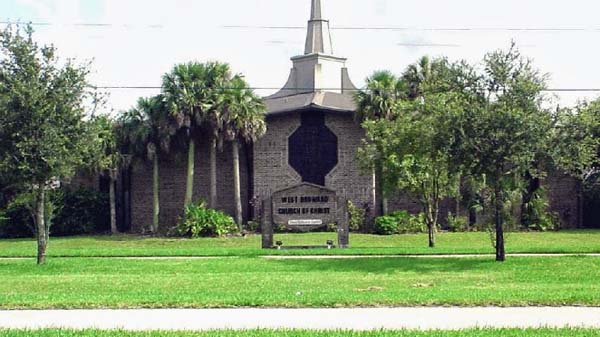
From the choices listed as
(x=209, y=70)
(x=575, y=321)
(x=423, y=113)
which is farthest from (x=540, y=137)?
(x=209, y=70)

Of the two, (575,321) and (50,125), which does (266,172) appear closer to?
(50,125)

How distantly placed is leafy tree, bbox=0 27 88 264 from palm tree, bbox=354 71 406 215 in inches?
837

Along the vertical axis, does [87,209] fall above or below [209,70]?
below

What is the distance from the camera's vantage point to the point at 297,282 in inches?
690

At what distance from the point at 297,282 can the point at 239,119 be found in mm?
26115

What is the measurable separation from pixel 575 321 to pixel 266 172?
1368 inches

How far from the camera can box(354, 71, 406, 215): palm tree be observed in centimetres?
4241

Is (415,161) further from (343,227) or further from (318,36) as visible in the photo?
(318,36)

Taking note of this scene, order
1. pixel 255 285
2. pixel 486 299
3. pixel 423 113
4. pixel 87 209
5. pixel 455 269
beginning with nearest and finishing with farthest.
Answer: pixel 486 299 < pixel 255 285 < pixel 455 269 < pixel 423 113 < pixel 87 209

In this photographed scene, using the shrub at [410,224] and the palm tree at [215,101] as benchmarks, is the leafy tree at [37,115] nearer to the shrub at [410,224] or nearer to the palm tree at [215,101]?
the palm tree at [215,101]

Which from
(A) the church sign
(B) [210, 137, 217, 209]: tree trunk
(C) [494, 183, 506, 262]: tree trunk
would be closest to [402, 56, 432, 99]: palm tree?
(B) [210, 137, 217, 209]: tree trunk

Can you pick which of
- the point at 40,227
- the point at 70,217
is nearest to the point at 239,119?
the point at 70,217

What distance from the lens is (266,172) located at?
45.4 m

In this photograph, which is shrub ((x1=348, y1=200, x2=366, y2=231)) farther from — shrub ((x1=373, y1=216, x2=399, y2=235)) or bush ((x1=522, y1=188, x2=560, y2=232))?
bush ((x1=522, y1=188, x2=560, y2=232))
